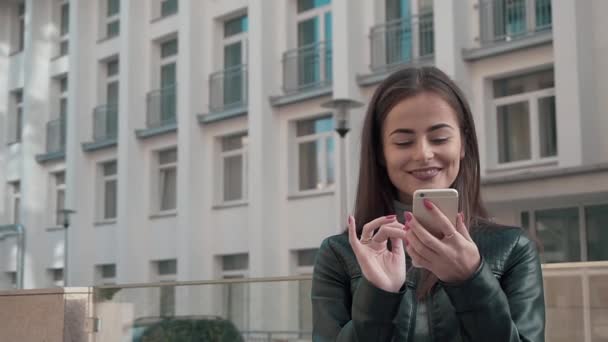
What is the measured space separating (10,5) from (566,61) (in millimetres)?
23165

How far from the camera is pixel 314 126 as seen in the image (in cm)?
2297

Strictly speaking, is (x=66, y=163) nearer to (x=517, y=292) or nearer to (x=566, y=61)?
(x=566, y=61)

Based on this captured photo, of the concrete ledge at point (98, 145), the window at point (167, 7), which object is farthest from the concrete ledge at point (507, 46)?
the concrete ledge at point (98, 145)

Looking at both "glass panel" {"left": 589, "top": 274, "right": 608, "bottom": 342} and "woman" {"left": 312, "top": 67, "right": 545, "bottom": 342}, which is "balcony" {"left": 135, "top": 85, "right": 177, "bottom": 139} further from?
"woman" {"left": 312, "top": 67, "right": 545, "bottom": 342}

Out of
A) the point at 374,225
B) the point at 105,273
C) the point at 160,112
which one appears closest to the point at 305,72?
the point at 160,112

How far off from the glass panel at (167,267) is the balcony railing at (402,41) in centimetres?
806

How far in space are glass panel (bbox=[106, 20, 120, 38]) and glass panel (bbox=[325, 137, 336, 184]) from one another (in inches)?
381

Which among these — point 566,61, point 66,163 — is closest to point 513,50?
point 566,61

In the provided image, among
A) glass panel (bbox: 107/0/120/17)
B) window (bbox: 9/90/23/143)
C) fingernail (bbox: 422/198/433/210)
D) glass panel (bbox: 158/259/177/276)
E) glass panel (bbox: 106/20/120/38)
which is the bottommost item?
fingernail (bbox: 422/198/433/210)

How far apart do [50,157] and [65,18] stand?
473 centimetres

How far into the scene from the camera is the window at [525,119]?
1830 cm

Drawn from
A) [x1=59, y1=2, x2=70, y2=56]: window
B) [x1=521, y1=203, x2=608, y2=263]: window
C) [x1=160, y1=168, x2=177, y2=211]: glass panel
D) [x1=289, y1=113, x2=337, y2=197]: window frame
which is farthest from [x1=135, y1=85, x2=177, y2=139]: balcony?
[x1=521, y1=203, x2=608, y2=263]: window

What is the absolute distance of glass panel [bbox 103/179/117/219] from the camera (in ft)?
95.4

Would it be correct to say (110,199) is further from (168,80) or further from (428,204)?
(428,204)
